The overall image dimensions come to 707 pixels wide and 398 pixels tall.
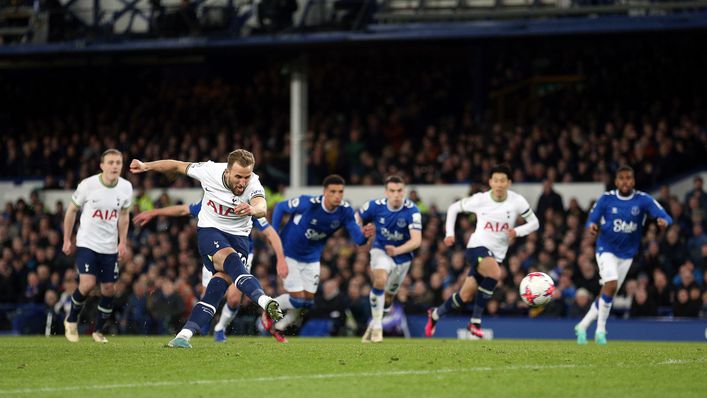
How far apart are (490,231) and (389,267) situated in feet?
4.87

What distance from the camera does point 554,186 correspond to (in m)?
25.2

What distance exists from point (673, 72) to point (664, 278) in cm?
881

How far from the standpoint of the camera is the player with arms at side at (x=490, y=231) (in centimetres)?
1636

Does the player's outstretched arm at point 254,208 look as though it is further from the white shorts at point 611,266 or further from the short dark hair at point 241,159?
the white shorts at point 611,266

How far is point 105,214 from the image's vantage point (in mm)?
15594

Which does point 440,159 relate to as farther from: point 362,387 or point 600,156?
point 362,387

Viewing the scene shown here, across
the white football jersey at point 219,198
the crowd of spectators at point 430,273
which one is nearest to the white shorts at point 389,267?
the crowd of spectators at point 430,273

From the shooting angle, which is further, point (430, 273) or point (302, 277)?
point (430, 273)

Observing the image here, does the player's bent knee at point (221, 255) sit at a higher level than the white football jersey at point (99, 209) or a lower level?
lower

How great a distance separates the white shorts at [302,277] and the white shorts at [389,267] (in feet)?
2.85

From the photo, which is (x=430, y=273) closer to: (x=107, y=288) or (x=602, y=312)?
(x=602, y=312)

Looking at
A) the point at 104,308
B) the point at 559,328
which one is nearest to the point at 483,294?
the point at 559,328

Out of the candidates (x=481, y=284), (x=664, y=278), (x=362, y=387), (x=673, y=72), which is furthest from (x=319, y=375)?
(x=673, y=72)

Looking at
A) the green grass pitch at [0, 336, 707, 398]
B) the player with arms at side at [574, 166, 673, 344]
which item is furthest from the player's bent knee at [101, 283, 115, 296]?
the player with arms at side at [574, 166, 673, 344]
